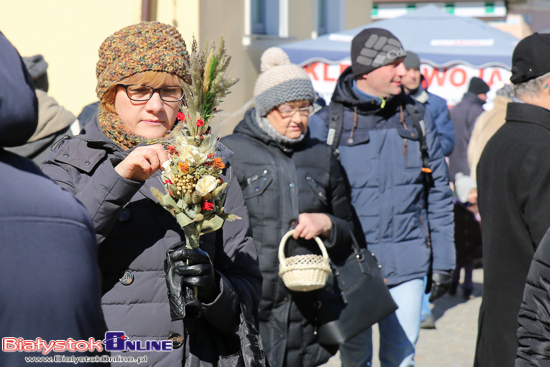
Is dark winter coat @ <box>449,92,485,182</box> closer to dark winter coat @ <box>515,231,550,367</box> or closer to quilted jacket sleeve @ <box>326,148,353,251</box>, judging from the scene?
quilted jacket sleeve @ <box>326,148,353,251</box>

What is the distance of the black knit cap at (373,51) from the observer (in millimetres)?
4567

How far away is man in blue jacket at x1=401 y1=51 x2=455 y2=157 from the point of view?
700 centimetres

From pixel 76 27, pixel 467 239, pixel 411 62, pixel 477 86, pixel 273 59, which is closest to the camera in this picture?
pixel 273 59

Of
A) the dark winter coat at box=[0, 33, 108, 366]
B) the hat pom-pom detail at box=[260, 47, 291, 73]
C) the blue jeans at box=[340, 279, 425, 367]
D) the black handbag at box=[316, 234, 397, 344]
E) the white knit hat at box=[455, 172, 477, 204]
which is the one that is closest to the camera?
the dark winter coat at box=[0, 33, 108, 366]

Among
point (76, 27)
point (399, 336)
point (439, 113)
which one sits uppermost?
point (76, 27)

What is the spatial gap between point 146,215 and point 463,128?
7376 mm

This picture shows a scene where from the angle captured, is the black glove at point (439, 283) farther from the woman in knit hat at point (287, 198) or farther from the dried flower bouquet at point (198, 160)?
the dried flower bouquet at point (198, 160)

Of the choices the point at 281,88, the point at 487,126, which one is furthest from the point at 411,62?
the point at 281,88

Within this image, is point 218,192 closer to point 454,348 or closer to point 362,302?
point 362,302

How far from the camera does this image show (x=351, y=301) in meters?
3.88

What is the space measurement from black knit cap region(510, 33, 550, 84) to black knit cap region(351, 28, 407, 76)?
51.4 inches

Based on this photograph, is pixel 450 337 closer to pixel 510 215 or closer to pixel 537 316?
pixel 510 215

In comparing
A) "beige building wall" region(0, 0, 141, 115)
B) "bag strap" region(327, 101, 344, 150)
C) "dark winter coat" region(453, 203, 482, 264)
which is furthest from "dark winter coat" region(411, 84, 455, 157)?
"beige building wall" region(0, 0, 141, 115)

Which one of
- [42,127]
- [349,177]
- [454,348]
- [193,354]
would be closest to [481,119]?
[454,348]
